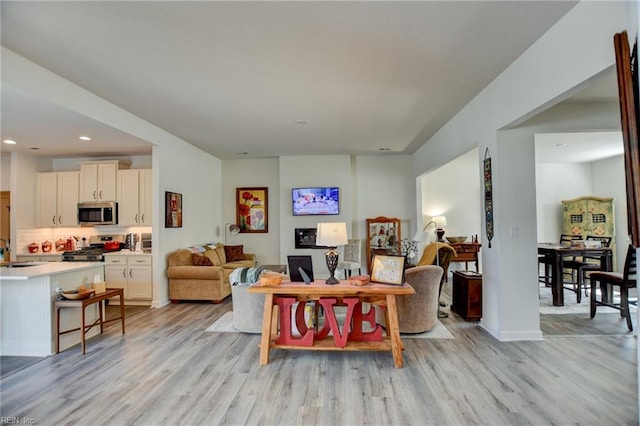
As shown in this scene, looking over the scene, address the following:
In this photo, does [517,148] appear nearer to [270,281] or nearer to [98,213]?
[270,281]

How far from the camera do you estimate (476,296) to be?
4.05m

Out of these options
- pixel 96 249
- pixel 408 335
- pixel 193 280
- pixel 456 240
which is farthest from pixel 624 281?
pixel 96 249

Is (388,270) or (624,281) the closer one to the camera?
(388,270)

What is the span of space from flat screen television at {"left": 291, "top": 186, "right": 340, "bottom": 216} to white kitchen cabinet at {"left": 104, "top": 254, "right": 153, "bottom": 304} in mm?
3146

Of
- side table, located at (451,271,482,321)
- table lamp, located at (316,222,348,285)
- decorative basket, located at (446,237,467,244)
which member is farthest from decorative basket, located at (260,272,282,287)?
decorative basket, located at (446,237,467,244)

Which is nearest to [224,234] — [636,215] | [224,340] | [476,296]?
[224,340]

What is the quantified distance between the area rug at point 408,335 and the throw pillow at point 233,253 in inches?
93.0

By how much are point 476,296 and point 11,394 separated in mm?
4666

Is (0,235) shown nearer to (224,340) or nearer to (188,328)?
(188,328)

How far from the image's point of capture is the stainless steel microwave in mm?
5336

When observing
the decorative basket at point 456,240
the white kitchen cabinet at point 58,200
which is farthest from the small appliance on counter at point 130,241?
the decorative basket at point 456,240

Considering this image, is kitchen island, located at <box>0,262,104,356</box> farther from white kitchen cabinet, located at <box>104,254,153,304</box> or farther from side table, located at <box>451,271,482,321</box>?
side table, located at <box>451,271,482,321</box>

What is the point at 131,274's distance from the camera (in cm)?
509

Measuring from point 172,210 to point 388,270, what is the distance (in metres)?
3.90
